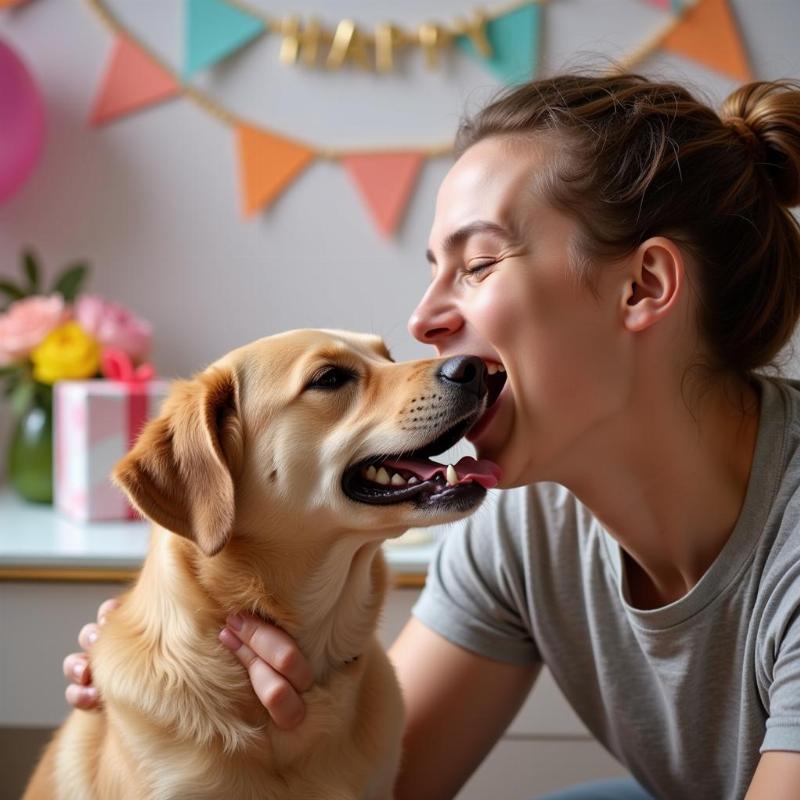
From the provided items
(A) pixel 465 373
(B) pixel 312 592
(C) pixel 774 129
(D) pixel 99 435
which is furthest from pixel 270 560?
(D) pixel 99 435

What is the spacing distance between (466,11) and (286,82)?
43 centimetres

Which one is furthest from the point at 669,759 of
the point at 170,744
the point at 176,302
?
the point at 176,302

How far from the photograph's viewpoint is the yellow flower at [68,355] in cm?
219

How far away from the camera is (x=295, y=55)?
231 centimetres

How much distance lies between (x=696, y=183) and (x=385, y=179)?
1268 millimetres

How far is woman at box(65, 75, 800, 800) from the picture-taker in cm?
113

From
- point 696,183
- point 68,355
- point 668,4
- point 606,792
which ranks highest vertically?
point 668,4

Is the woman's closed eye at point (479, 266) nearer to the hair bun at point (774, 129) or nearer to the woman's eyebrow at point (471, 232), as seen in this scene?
the woman's eyebrow at point (471, 232)

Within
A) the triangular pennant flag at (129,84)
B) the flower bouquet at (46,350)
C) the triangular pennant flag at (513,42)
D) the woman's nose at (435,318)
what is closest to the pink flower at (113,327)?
the flower bouquet at (46,350)

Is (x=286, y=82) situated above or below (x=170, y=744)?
above

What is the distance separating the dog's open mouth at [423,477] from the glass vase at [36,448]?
1.32m

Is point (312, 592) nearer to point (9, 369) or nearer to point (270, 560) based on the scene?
point (270, 560)

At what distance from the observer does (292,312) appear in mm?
2420

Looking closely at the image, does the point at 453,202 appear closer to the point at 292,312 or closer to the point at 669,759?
the point at 669,759
